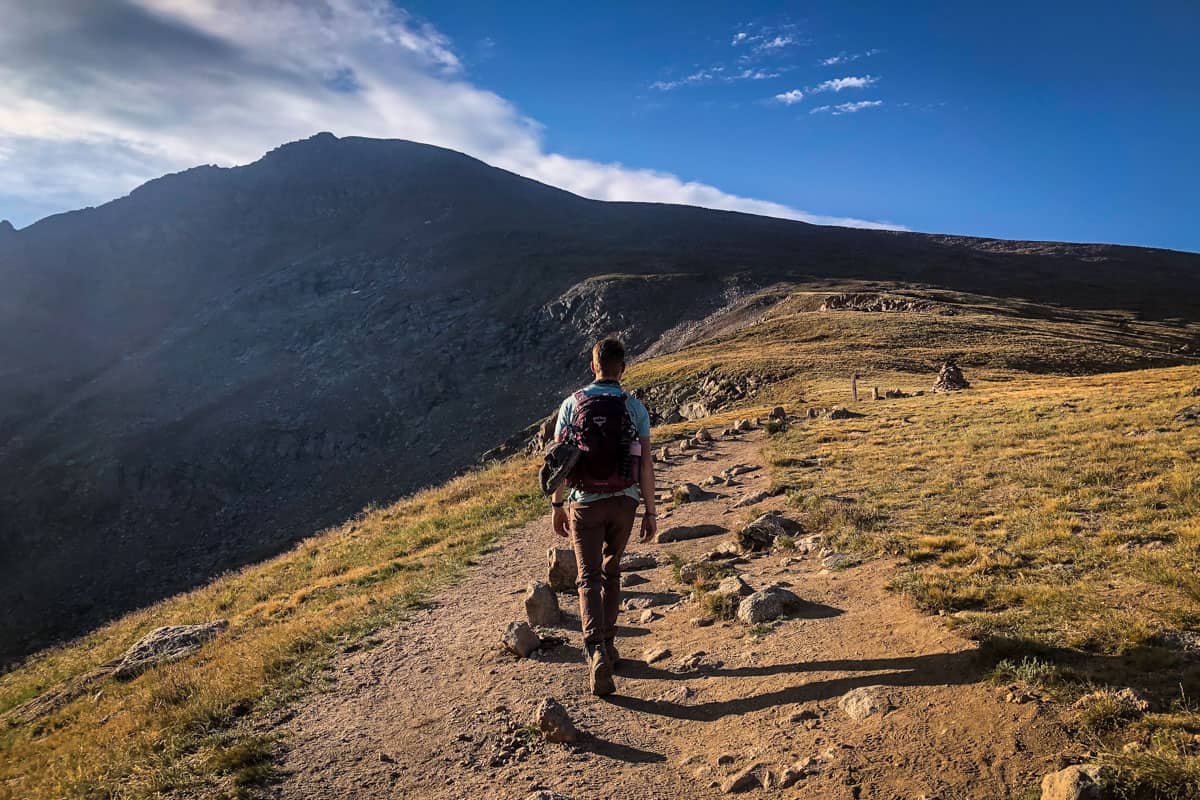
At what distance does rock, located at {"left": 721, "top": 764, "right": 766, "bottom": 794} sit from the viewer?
14.8 ft

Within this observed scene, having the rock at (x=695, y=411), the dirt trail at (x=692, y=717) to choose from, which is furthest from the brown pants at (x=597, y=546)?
the rock at (x=695, y=411)

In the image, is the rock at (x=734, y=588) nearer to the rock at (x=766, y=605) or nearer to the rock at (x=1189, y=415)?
the rock at (x=766, y=605)

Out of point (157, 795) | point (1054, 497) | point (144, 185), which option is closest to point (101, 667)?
point (157, 795)

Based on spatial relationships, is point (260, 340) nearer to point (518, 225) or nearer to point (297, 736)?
point (518, 225)

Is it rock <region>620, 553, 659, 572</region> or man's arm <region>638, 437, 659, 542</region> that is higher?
man's arm <region>638, 437, 659, 542</region>

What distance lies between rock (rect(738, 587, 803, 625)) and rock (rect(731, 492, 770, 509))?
5.78 meters

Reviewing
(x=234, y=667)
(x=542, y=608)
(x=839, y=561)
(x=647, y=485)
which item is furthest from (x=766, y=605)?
(x=234, y=667)

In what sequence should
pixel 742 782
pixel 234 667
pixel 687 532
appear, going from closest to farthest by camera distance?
pixel 742 782, pixel 234 667, pixel 687 532

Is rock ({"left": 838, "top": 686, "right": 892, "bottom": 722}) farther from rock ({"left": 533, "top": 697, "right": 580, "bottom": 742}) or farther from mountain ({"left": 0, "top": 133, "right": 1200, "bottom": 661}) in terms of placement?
mountain ({"left": 0, "top": 133, "right": 1200, "bottom": 661})

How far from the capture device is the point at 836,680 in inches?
222

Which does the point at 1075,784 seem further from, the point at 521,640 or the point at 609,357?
the point at 521,640

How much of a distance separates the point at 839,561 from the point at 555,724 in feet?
16.0

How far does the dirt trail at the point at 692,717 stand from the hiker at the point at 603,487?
714 millimetres

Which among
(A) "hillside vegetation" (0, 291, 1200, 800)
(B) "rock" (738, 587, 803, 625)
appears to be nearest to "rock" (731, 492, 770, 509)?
(A) "hillside vegetation" (0, 291, 1200, 800)
